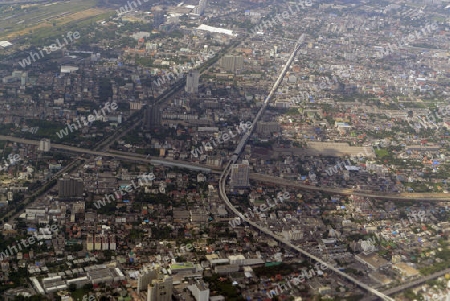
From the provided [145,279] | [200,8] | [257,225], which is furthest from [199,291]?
[200,8]

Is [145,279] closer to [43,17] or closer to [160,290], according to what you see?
[160,290]

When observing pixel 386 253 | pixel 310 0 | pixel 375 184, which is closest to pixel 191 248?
pixel 386 253

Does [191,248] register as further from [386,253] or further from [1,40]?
[1,40]

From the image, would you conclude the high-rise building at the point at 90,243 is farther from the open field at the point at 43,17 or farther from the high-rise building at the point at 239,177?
the open field at the point at 43,17

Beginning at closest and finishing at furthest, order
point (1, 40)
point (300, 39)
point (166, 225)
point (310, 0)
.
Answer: point (166, 225)
point (1, 40)
point (300, 39)
point (310, 0)

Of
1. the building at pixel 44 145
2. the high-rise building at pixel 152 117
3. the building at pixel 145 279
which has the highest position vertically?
the high-rise building at pixel 152 117

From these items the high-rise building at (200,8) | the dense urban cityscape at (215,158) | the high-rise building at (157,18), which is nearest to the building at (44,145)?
the dense urban cityscape at (215,158)
